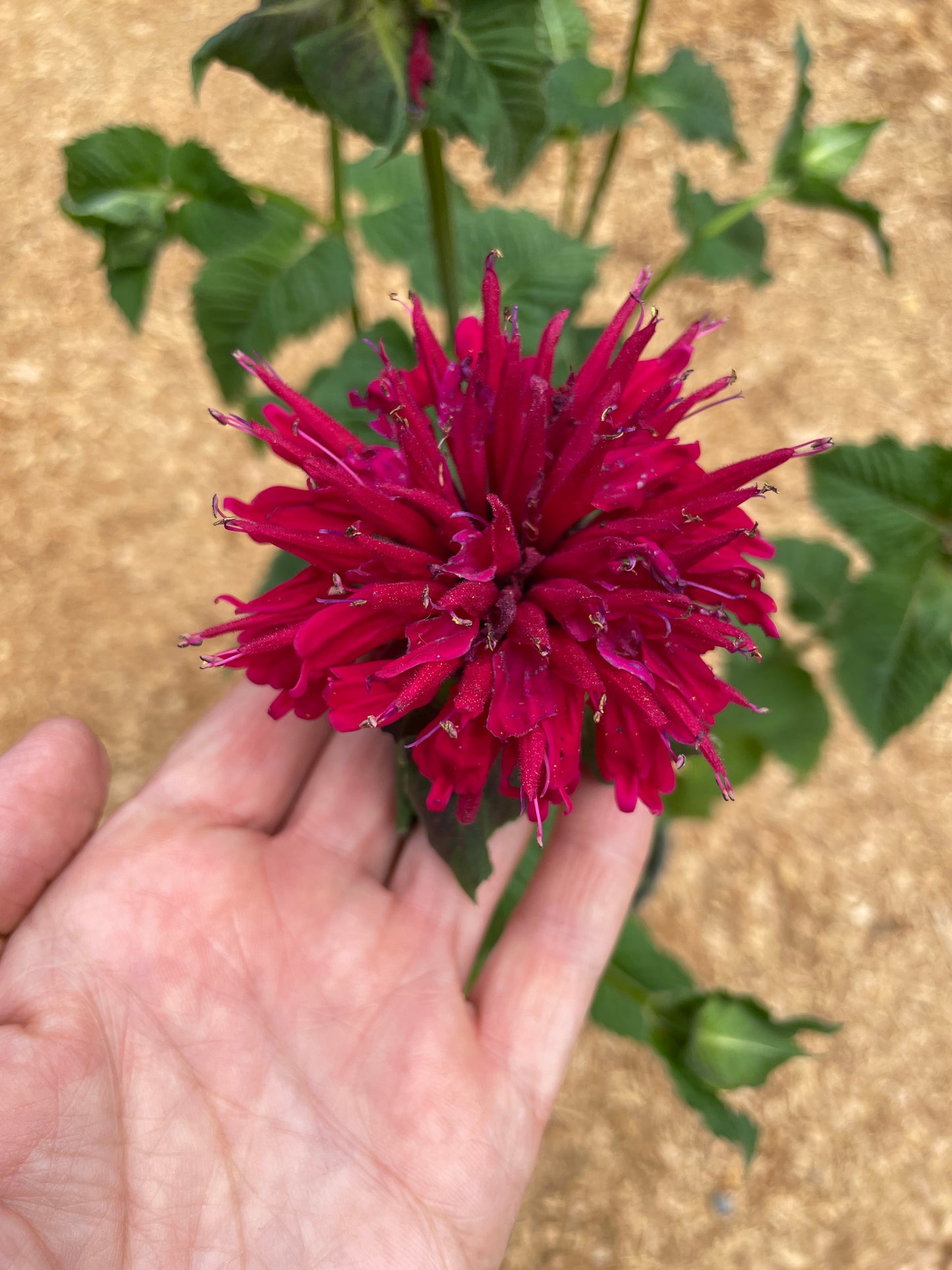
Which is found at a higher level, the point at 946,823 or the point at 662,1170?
the point at 946,823

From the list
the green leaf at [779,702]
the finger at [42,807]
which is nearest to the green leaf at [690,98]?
the green leaf at [779,702]

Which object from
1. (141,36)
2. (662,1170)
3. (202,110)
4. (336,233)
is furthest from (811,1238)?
(141,36)

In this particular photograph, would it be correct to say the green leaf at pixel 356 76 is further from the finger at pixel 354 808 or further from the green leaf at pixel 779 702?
the green leaf at pixel 779 702

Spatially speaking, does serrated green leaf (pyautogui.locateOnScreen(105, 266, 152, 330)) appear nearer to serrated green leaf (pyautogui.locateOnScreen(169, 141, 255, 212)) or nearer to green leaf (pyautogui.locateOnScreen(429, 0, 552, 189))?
serrated green leaf (pyautogui.locateOnScreen(169, 141, 255, 212))

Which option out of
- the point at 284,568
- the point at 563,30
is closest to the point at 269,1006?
the point at 284,568

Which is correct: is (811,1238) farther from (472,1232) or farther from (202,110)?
(202,110)

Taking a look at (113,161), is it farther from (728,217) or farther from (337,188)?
(728,217)
